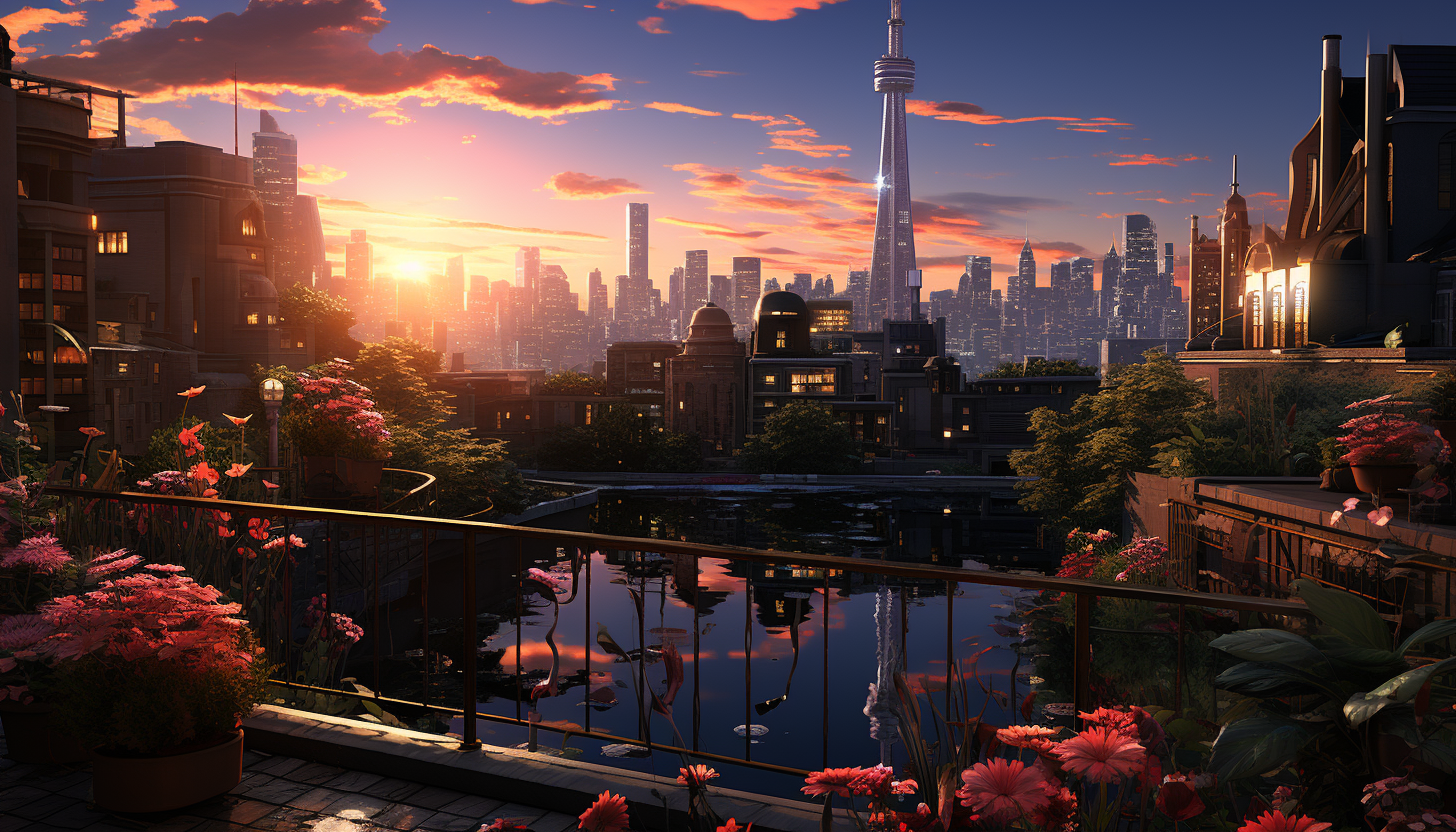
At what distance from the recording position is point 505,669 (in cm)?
2530

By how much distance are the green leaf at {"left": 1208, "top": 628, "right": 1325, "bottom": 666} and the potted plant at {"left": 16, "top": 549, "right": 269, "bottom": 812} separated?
4.76 meters

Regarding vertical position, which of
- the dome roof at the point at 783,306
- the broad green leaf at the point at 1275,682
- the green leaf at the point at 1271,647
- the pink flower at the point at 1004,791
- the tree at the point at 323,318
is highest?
the dome roof at the point at 783,306

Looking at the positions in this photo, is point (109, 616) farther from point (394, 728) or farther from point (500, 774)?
point (500, 774)

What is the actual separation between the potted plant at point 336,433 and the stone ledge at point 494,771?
732cm

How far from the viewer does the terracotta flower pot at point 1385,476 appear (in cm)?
1231

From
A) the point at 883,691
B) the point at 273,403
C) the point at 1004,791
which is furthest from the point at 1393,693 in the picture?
the point at 883,691

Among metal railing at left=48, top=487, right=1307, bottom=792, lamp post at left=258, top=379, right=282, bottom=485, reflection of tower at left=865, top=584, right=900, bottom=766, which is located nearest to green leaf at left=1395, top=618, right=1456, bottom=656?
metal railing at left=48, top=487, right=1307, bottom=792

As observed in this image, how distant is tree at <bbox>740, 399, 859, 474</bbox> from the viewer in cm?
7112

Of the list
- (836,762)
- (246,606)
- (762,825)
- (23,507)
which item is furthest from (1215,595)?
(836,762)

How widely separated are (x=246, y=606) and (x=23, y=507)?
1.67 metres

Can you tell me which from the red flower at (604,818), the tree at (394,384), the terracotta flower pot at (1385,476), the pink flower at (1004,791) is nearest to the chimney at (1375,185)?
the terracotta flower pot at (1385,476)

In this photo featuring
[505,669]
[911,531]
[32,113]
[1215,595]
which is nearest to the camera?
[1215,595]

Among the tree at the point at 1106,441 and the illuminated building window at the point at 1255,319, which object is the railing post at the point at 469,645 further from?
the illuminated building window at the point at 1255,319

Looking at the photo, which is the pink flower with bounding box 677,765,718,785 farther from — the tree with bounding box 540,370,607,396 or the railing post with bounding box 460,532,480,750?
the tree with bounding box 540,370,607,396
